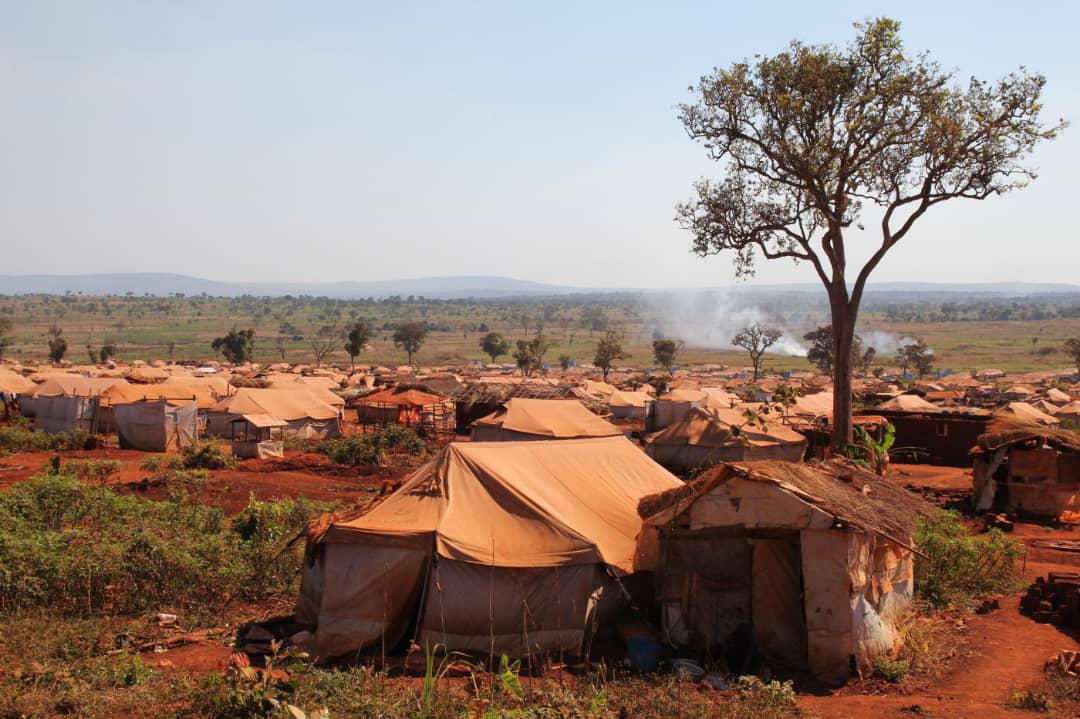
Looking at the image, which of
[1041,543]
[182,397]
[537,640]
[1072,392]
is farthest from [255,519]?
[1072,392]

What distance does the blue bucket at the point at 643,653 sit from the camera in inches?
394

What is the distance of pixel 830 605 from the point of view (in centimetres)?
995

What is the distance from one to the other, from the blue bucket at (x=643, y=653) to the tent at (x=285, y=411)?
25.1m

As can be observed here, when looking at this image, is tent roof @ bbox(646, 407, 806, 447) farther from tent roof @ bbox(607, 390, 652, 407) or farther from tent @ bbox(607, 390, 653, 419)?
tent @ bbox(607, 390, 653, 419)

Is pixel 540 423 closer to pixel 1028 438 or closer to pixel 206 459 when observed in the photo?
pixel 206 459

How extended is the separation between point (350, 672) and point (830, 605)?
4.89 m

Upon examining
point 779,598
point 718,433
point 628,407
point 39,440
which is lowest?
point 628,407

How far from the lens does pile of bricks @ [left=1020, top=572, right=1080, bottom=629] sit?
1205cm

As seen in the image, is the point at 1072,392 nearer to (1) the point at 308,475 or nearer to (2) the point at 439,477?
(1) the point at 308,475

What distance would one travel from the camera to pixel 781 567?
10.6m

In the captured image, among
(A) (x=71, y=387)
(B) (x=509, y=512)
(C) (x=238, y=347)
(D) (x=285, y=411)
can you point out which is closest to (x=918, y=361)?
(C) (x=238, y=347)

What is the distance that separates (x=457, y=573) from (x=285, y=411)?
84.7 ft

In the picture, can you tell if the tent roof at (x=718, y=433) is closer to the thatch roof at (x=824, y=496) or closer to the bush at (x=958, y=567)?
the bush at (x=958, y=567)

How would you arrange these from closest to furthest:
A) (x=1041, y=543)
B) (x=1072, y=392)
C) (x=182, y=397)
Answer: (x=1041, y=543), (x=182, y=397), (x=1072, y=392)
